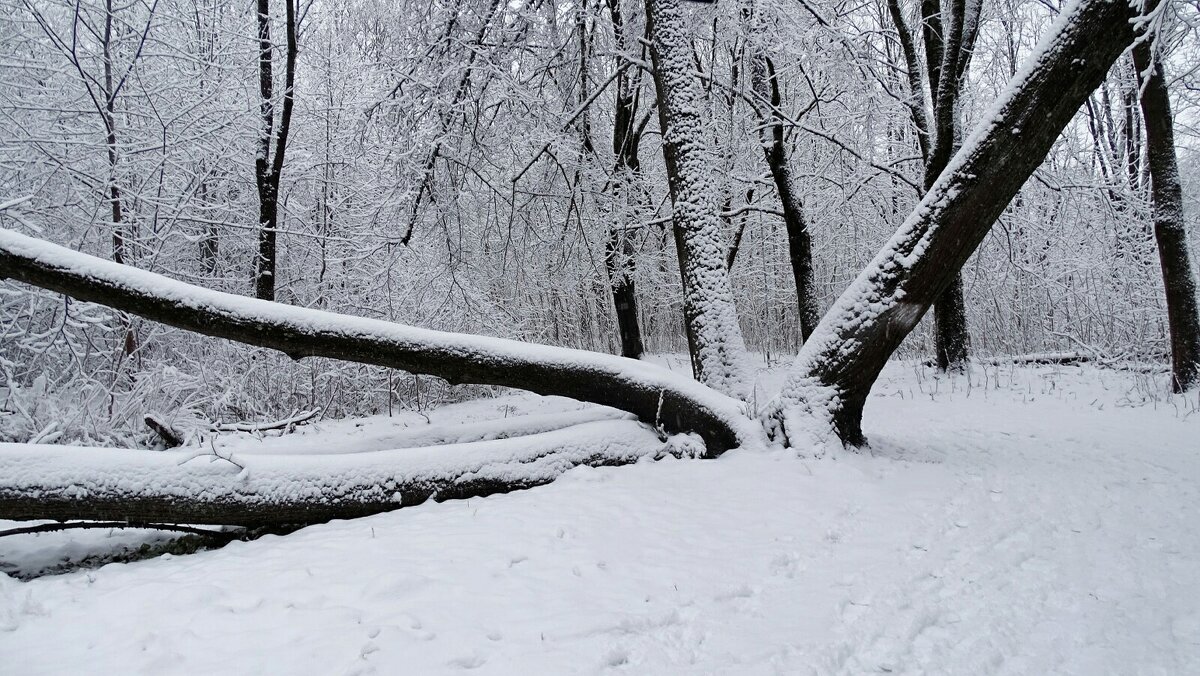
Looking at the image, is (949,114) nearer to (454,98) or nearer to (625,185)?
(625,185)

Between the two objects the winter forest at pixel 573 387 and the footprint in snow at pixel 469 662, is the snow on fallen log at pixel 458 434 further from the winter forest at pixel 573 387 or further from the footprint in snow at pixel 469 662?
the footprint in snow at pixel 469 662

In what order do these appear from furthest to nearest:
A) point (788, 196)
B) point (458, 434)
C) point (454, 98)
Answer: point (788, 196) < point (454, 98) < point (458, 434)

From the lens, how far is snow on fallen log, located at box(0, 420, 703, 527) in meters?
3.35

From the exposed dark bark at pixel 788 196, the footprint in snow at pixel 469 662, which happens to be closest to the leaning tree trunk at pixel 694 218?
the exposed dark bark at pixel 788 196

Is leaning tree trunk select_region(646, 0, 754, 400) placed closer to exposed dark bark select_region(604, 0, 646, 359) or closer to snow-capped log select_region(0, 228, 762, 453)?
snow-capped log select_region(0, 228, 762, 453)

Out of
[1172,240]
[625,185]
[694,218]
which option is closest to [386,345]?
[694,218]

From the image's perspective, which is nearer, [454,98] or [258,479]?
[258,479]

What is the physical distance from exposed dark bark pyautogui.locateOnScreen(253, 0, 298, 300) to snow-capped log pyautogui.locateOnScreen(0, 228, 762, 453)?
5327 millimetres

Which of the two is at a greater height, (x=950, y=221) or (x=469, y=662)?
(x=950, y=221)

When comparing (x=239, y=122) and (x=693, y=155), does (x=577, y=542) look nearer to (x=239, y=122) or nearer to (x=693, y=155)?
(x=693, y=155)

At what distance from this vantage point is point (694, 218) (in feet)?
20.8

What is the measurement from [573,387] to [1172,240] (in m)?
7.43

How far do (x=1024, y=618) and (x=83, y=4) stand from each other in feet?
37.4

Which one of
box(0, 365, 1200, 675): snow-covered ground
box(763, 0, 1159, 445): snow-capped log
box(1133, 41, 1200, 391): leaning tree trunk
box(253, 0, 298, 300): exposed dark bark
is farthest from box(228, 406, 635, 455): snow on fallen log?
box(1133, 41, 1200, 391): leaning tree trunk
